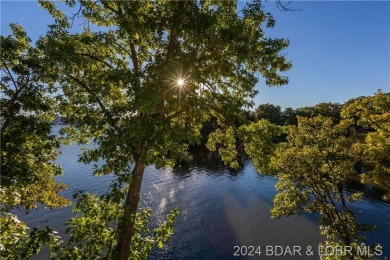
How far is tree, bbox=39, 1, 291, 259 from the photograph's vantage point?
8.90m

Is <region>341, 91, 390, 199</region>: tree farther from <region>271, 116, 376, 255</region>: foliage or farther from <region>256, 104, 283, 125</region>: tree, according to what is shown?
<region>256, 104, 283, 125</region>: tree

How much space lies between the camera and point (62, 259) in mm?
9961

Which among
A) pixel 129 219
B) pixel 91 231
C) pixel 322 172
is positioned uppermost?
pixel 322 172

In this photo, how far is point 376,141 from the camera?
57.6 feet

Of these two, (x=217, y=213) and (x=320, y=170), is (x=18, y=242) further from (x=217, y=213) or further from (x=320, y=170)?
(x=217, y=213)

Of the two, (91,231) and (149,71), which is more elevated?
(149,71)

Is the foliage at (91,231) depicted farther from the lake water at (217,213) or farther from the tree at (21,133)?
the lake water at (217,213)

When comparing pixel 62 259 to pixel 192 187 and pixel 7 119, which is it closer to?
pixel 7 119

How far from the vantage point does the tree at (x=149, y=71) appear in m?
8.90

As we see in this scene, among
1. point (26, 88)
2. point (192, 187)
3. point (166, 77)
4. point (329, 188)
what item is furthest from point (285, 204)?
point (192, 187)

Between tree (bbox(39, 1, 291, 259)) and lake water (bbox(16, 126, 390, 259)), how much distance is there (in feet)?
42.9

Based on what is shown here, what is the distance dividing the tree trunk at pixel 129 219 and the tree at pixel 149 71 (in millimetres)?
40

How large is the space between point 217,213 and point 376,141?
28855 millimetres

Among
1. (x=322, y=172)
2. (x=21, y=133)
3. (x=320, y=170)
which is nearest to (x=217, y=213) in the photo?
(x=322, y=172)
